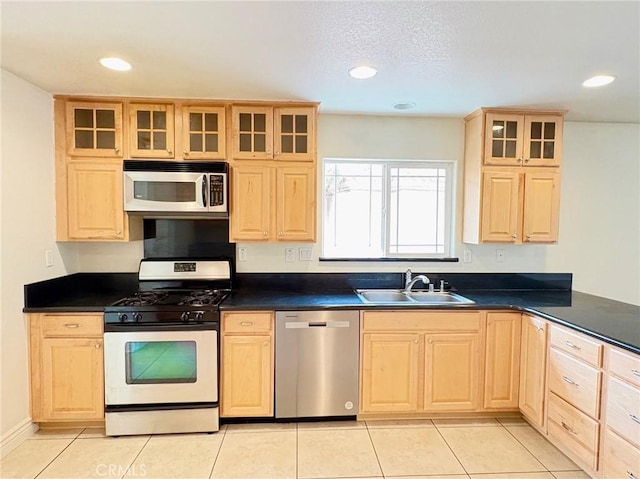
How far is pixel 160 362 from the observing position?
245 cm

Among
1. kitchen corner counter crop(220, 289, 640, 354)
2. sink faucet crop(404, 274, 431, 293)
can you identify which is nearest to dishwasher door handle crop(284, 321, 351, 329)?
kitchen corner counter crop(220, 289, 640, 354)

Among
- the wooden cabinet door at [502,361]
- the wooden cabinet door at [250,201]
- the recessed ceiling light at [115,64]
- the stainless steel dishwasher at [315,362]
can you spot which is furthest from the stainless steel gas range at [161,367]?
the wooden cabinet door at [502,361]

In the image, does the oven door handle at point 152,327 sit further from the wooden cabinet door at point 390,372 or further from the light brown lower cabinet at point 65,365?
the wooden cabinet door at point 390,372

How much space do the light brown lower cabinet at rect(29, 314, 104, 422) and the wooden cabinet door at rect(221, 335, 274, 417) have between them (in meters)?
0.84

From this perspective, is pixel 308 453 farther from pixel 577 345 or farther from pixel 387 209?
pixel 387 209

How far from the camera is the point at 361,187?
127 inches

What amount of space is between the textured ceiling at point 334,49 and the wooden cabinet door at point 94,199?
0.54 metres

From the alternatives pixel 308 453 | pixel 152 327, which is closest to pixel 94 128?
pixel 152 327

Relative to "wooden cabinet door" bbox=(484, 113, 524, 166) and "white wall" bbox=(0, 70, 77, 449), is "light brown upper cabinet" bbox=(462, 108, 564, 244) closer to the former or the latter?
"wooden cabinet door" bbox=(484, 113, 524, 166)

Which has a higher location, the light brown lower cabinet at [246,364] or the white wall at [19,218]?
the white wall at [19,218]

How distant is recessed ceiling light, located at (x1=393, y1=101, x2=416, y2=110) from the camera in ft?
9.06

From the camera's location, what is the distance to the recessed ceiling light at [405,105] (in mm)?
2762

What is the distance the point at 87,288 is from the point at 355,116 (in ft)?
8.72

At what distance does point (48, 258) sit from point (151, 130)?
1.19m
